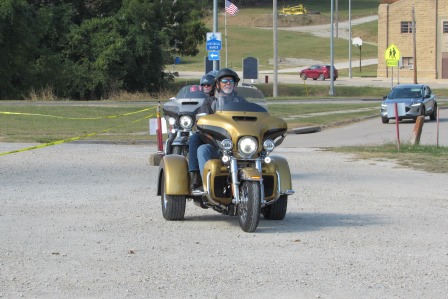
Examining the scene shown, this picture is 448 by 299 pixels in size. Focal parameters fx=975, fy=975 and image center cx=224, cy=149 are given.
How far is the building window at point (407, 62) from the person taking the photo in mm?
93056

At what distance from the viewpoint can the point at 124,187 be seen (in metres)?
15.3

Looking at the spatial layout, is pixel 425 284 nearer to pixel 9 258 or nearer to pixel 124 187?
pixel 9 258

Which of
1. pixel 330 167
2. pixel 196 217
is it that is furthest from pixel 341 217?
pixel 330 167

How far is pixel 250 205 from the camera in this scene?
10.4 m

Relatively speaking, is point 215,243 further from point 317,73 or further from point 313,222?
point 317,73

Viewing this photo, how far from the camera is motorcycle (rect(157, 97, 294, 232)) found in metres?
10.5

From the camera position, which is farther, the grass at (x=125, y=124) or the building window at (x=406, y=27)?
the building window at (x=406, y=27)

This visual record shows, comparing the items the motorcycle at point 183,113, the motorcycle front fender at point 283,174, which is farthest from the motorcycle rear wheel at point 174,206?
the motorcycle at point 183,113

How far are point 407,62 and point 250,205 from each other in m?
85.4

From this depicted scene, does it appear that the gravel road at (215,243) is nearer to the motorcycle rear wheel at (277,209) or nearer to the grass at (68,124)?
the motorcycle rear wheel at (277,209)

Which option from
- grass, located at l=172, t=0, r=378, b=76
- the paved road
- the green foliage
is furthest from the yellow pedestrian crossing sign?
grass, located at l=172, t=0, r=378, b=76

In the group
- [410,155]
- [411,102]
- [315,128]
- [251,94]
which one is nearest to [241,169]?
[251,94]

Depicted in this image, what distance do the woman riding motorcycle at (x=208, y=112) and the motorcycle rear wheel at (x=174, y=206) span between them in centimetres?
23

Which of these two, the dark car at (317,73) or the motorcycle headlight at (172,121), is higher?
the dark car at (317,73)
